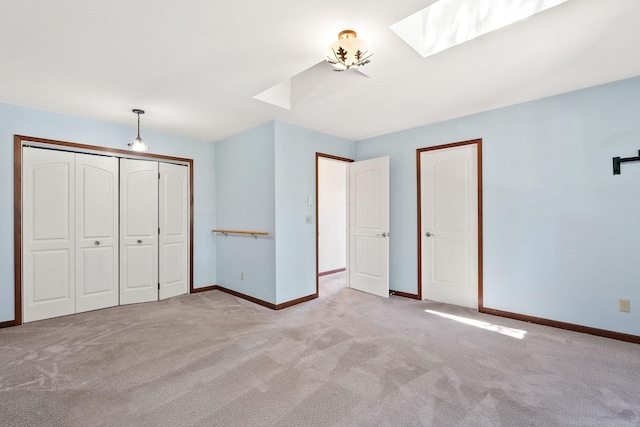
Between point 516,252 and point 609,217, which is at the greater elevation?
point 609,217

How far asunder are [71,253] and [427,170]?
468 centimetres

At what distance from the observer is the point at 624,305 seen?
107 inches

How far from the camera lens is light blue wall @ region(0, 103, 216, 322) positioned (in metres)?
3.19

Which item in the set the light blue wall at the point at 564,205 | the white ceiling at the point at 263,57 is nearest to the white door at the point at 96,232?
the white ceiling at the point at 263,57

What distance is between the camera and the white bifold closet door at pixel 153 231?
4.03 meters

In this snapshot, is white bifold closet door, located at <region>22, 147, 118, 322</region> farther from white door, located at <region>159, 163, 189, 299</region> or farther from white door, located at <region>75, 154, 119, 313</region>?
white door, located at <region>159, 163, 189, 299</region>

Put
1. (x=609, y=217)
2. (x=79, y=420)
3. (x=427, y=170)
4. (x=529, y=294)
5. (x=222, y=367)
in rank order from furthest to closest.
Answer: (x=427, y=170) < (x=529, y=294) < (x=609, y=217) < (x=222, y=367) < (x=79, y=420)

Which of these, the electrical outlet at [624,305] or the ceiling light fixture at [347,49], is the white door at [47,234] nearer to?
the ceiling light fixture at [347,49]

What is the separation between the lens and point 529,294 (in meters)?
3.22

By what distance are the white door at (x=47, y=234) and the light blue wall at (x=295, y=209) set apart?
254 centimetres

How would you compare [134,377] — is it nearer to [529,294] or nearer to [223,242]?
[223,242]

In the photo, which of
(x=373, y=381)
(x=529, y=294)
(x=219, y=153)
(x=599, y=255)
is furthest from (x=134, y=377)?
(x=599, y=255)

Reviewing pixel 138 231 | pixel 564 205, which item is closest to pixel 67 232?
pixel 138 231

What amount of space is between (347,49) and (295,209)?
235 centimetres
